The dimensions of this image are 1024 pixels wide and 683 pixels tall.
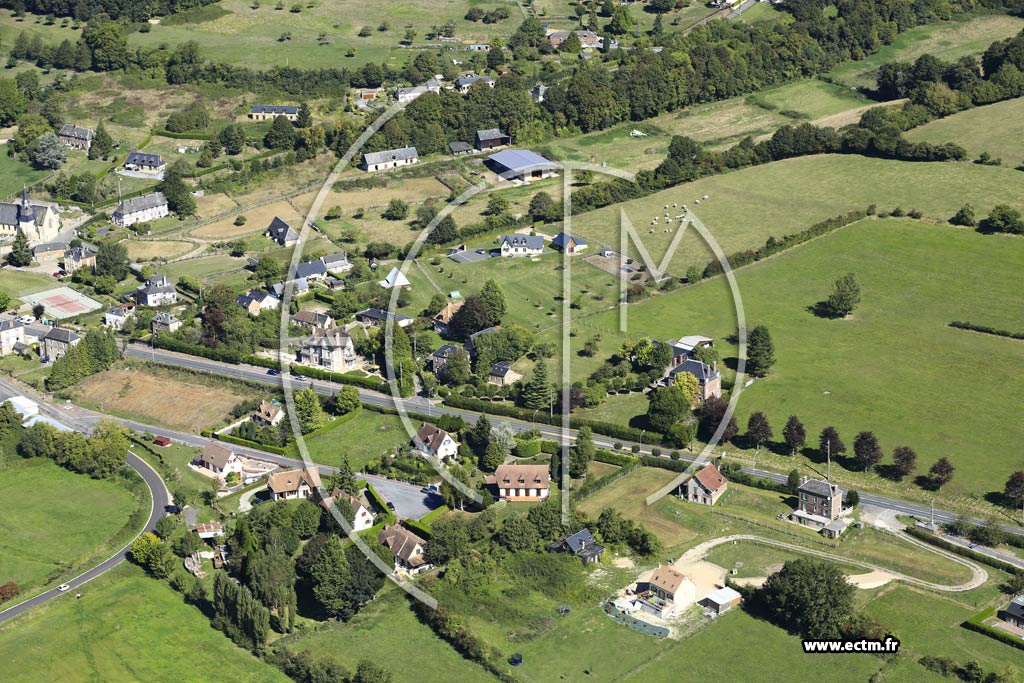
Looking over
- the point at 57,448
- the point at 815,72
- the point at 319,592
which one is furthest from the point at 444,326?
the point at 815,72

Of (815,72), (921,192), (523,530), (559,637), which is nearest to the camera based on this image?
(559,637)

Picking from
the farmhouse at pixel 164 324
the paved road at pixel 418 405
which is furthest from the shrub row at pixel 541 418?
the farmhouse at pixel 164 324

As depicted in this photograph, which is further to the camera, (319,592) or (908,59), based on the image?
(908,59)

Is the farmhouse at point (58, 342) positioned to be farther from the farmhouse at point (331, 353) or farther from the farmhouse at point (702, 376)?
the farmhouse at point (702, 376)

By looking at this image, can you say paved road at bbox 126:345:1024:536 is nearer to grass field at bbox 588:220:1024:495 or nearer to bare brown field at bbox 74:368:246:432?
bare brown field at bbox 74:368:246:432

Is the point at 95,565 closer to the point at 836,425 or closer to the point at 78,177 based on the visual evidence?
the point at 836,425

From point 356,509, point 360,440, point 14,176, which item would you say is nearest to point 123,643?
point 356,509
